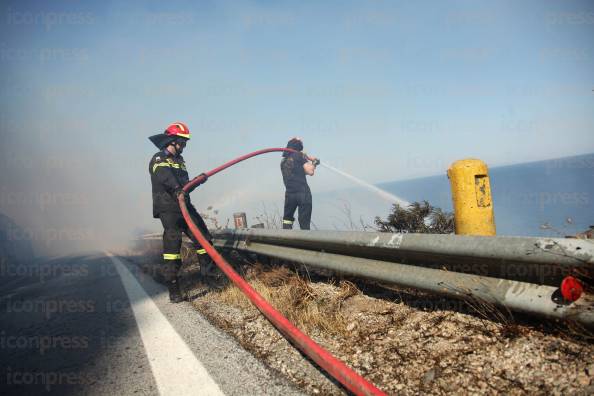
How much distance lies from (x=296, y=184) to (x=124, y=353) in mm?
4727

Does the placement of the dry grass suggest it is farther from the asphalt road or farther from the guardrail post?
the guardrail post

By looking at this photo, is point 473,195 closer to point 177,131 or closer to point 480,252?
point 480,252

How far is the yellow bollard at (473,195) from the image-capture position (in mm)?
2039

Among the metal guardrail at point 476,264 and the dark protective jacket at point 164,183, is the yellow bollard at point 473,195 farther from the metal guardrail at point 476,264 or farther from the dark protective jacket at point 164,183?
the dark protective jacket at point 164,183

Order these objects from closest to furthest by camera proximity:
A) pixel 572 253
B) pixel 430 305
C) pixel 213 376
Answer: pixel 572 253, pixel 213 376, pixel 430 305

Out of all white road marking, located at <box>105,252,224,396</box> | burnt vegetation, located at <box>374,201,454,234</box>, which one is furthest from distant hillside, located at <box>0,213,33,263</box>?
burnt vegetation, located at <box>374,201,454,234</box>

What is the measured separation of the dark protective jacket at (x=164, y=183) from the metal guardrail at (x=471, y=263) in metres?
2.21

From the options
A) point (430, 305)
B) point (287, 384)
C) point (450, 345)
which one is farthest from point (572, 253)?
point (287, 384)

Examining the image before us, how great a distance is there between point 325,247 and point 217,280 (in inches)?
78.8

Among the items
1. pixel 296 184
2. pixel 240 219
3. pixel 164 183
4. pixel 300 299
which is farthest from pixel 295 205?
pixel 300 299

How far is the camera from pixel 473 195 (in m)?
2.04

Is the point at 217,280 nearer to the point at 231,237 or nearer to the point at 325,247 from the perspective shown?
the point at 231,237

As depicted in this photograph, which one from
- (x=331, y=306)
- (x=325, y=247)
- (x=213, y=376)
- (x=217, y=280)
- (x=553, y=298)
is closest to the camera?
(x=553, y=298)

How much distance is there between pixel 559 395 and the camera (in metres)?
1.18
